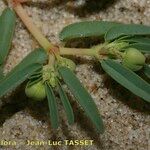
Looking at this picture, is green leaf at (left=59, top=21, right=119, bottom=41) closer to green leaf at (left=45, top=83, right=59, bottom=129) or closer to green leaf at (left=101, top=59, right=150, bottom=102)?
green leaf at (left=101, top=59, right=150, bottom=102)

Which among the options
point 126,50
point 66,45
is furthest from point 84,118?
point 126,50

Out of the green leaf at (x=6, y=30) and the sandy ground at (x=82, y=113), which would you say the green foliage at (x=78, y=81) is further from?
the sandy ground at (x=82, y=113)

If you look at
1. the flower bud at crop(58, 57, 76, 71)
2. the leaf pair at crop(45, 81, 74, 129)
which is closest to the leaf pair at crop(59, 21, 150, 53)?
the flower bud at crop(58, 57, 76, 71)

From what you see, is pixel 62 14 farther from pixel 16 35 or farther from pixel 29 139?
pixel 29 139

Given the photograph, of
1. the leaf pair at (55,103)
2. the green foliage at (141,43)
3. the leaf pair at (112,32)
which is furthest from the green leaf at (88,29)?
the leaf pair at (55,103)

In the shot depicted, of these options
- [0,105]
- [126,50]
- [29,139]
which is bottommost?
[29,139]

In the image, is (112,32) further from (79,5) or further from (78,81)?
(79,5)
